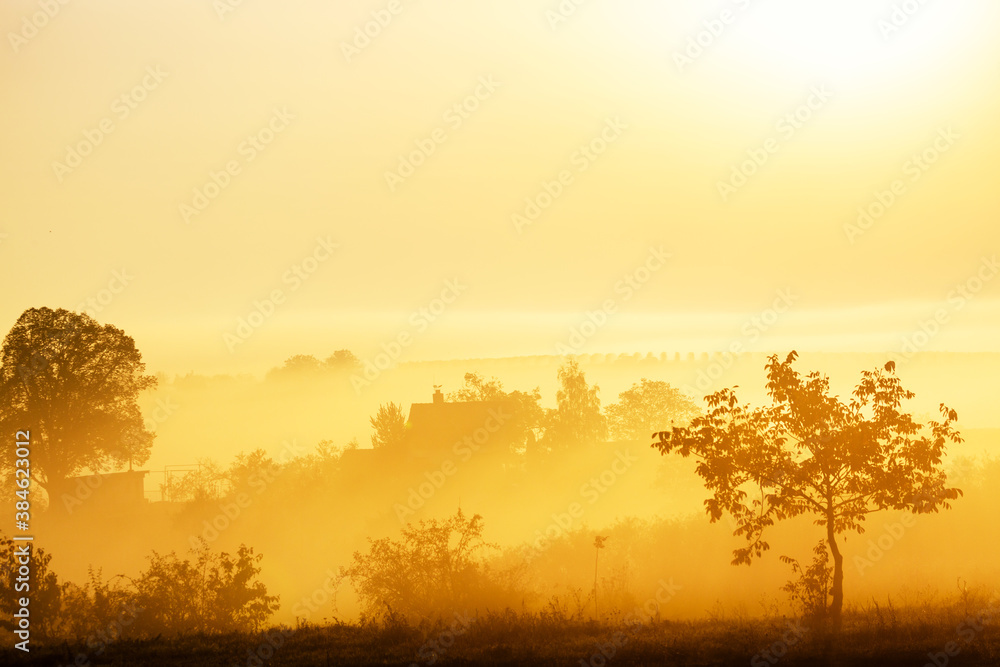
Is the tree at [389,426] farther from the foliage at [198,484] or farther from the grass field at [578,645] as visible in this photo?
the grass field at [578,645]

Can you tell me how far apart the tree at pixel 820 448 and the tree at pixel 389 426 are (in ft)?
232

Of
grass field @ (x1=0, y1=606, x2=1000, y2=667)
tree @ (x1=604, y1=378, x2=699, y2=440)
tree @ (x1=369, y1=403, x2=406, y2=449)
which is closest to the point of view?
grass field @ (x1=0, y1=606, x2=1000, y2=667)

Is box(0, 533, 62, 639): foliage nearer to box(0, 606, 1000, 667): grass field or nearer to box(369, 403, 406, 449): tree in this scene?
box(0, 606, 1000, 667): grass field

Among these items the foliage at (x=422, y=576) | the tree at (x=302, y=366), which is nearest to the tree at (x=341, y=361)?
the tree at (x=302, y=366)

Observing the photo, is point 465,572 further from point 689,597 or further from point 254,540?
point 254,540

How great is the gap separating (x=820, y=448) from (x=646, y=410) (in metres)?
87.6

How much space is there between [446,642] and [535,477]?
6974cm

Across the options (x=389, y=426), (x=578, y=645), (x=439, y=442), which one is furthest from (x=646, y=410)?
(x=578, y=645)

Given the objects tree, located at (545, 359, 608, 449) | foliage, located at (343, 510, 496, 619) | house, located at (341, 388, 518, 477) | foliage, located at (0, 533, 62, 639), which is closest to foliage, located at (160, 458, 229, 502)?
house, located at (341, 388, 518, 477)

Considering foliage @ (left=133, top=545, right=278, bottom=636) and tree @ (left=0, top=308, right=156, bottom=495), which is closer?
foliage @ (left=133, top=545, right=278, bottom=636)

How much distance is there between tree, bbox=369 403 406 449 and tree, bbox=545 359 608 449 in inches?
696

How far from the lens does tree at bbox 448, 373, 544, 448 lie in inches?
3890

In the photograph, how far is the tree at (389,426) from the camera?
93688mm

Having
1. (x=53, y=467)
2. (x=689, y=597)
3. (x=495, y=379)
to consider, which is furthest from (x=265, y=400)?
(x=689, y=597)
